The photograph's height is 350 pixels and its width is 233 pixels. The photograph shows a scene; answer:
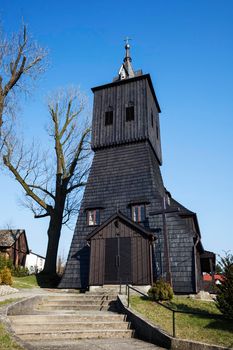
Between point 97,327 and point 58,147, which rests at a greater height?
point 58,147

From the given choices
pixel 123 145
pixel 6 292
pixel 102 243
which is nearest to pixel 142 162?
pixel 123 145

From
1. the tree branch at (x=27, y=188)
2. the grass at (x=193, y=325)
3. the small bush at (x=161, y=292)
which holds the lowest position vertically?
the grass at (x=193, y=325)

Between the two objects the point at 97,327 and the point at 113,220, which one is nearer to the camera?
the point at 97,327

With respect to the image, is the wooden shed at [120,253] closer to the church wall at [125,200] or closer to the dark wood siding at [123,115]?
the church wall at [125,200]

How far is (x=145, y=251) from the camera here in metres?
15.6

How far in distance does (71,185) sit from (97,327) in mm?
17909

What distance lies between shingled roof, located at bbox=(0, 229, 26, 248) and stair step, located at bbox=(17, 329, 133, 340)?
97.4ft

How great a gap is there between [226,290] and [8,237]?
108 feet

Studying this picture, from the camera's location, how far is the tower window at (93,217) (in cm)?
1868

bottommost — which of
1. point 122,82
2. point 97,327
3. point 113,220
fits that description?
point 97,327

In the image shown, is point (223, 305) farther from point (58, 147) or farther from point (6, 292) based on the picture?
point (58, 147)

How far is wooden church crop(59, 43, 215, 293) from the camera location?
15570 millimetres

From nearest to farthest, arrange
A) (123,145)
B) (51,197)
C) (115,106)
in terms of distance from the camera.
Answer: (123,145) < (115,106) < (51,197)

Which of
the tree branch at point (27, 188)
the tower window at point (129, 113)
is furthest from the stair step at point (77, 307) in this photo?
the tower window at point (129, 113)
